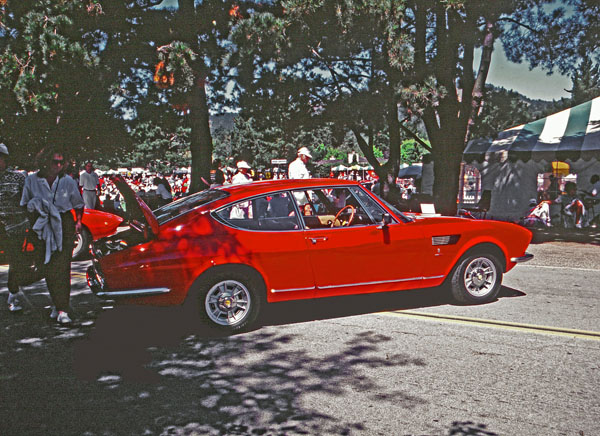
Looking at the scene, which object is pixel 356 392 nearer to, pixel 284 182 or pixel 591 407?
pixel 591 407

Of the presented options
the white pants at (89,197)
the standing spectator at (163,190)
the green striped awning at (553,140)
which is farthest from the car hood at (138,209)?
the green striped awning at (553,140)

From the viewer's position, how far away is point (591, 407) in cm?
375

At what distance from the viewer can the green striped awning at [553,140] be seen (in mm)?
16359

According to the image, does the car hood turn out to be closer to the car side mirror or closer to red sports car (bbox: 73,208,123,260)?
the car side mirror

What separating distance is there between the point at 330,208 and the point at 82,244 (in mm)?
5656

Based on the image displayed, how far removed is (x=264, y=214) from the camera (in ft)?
19.1

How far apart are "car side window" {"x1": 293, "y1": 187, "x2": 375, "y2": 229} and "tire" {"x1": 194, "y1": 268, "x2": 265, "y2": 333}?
87 cm

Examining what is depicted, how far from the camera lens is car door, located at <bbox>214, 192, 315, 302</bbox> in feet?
18.2

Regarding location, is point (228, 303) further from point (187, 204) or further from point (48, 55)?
point (48, 55)

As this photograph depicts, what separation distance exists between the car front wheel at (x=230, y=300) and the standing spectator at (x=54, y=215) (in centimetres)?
153

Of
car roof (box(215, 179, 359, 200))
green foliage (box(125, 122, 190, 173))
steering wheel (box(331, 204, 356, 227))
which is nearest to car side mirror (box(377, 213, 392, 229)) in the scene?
steering wheel (box(331, 204, 356, 227))

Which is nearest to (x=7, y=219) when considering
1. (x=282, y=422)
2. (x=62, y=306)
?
(x=62, y=306)

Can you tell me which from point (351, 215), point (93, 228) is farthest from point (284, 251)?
point (93, 228)

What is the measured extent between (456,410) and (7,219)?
18.2ft
